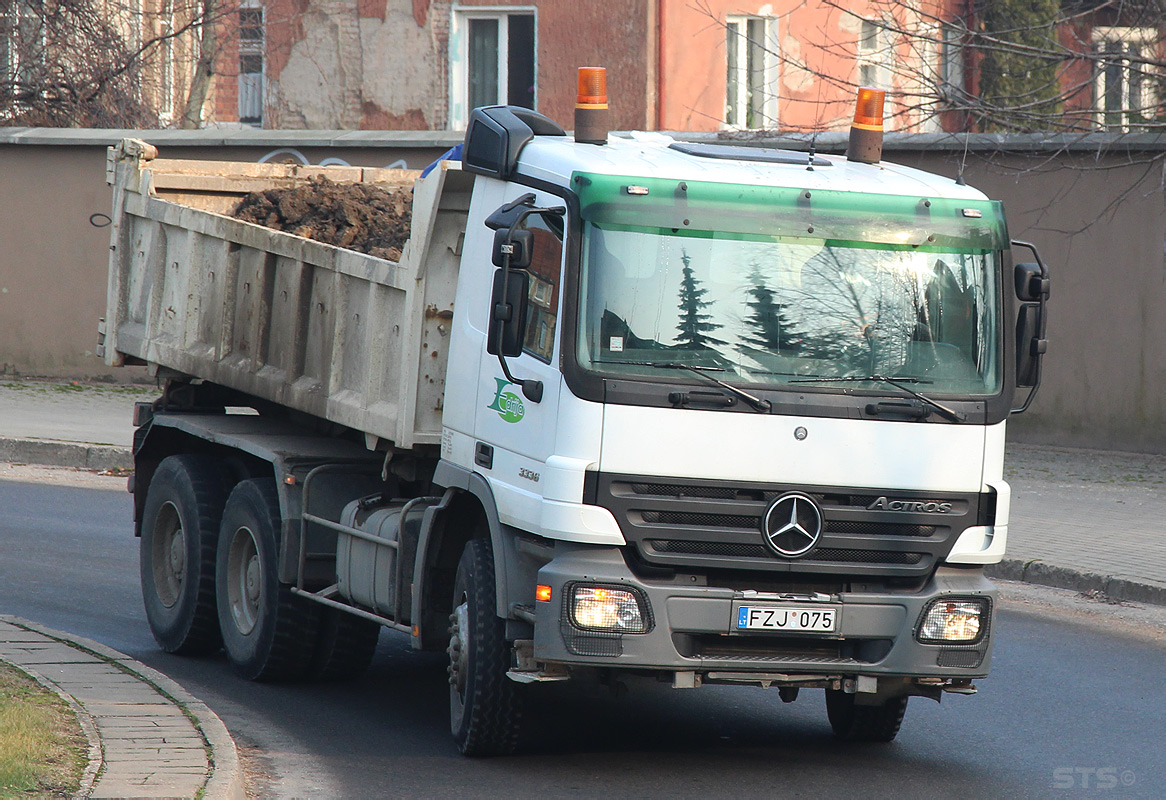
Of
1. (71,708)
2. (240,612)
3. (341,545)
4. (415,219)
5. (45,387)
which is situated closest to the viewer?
(71,708)

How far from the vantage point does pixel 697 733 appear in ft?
23.6

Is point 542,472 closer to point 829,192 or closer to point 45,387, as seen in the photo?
point 829,192

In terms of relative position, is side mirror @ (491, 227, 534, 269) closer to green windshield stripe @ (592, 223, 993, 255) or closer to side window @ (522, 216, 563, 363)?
side window @ (522, 216, 563, 363)

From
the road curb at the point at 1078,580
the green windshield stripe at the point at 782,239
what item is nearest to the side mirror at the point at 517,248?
the green windshield stripe at the point at 782,239

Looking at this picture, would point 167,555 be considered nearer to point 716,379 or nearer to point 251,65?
point 716,379

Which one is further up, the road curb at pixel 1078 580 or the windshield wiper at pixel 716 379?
the windshield wiper at pixel 716 379

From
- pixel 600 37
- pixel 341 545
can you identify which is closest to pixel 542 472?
pixel 341 545

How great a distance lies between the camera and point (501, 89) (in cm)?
2330

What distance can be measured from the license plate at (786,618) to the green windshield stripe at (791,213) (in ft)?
4.43

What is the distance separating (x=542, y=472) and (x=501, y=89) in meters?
17.8

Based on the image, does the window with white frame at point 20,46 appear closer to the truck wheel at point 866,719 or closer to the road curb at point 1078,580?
the road curb at point 1078,580

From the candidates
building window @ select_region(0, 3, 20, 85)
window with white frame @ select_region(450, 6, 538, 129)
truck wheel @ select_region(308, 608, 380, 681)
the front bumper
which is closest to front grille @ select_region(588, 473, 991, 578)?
the front bumper

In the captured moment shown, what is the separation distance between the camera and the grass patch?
5.41 meters

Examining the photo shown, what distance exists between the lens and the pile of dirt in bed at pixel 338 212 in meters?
8.70
